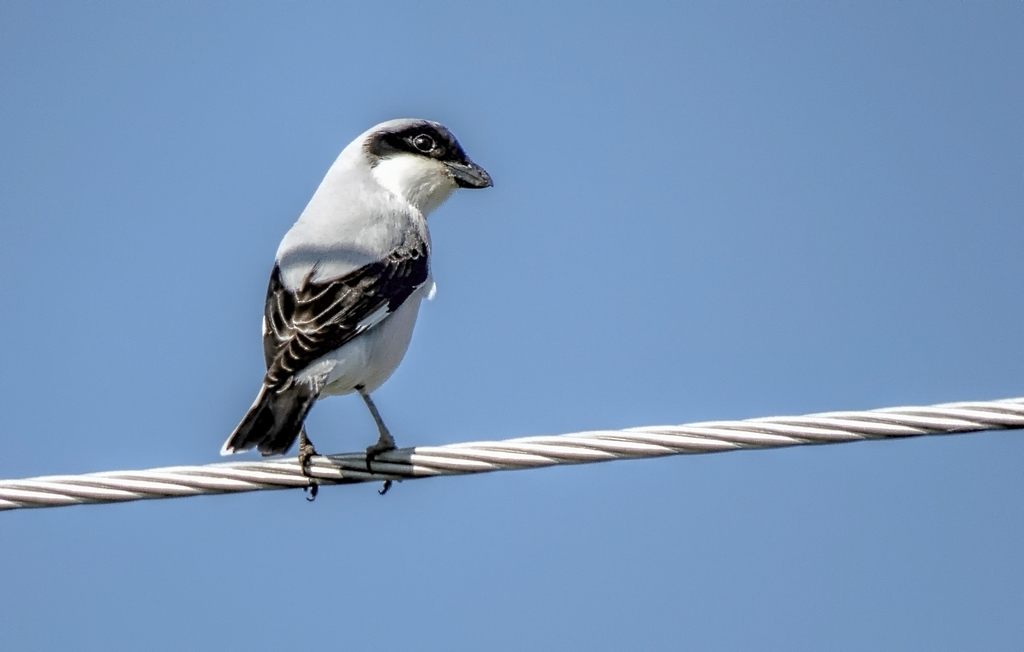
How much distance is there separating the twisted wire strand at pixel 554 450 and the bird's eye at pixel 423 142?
3.06 meters

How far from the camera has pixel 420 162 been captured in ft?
23.3

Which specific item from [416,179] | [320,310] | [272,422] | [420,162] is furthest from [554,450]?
[420,162]

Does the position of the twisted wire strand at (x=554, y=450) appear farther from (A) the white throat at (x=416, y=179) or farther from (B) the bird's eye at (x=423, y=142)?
(B) the bird's eye at (x=423, y=142)

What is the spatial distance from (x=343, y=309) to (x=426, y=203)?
1.80 metres

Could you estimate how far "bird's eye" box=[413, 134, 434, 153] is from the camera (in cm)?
715

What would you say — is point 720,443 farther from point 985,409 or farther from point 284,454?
point 284,454

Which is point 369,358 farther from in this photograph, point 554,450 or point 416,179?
point 554,450

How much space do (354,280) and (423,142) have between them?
1.78m

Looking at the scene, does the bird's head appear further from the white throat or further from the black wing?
the black wing

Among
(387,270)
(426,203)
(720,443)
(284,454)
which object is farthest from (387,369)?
(720,443)

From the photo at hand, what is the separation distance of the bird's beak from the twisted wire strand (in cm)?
301

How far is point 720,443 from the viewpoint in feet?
12.2

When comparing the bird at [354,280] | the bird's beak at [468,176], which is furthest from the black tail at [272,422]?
the bird's beak at [468,176]

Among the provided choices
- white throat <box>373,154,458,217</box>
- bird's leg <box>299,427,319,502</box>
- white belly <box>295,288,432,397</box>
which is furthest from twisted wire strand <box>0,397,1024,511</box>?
white throat <box>373,154,458,217</box>
